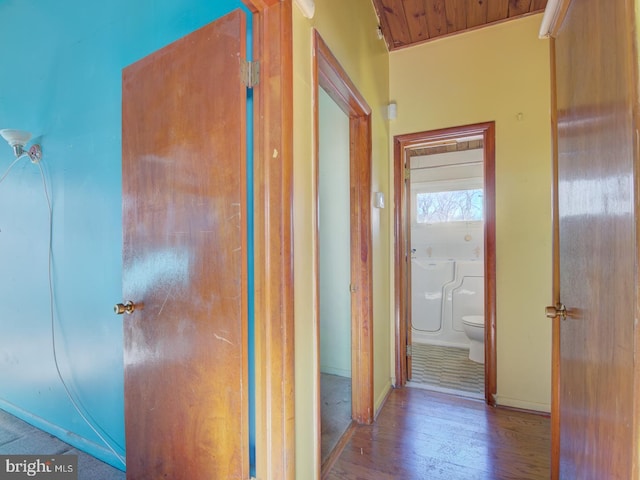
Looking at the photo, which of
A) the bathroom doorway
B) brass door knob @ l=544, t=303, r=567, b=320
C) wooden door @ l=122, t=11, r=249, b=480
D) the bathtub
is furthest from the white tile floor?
wooden door @ l=122, t=11, r=249, b=480

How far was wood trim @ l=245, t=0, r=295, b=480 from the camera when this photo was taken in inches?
41.4

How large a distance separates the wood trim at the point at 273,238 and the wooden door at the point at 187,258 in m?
0.06

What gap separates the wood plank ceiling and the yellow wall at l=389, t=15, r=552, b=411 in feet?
0.25

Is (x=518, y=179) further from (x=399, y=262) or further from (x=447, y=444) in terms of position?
(x=447, y=444)

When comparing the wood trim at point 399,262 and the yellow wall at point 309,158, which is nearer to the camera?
the yellow wall at point 309,158

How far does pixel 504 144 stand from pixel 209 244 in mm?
2274

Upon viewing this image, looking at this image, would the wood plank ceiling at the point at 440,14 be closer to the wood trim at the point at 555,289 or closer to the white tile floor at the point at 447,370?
the wood trim at the point at 555,289

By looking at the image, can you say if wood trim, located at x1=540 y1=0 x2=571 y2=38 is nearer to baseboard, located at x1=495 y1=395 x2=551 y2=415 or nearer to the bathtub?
baseboard, located at x1=495 y1=395 x2=551 y2=415

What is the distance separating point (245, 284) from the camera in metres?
1.05

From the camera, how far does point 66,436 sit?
1780mm

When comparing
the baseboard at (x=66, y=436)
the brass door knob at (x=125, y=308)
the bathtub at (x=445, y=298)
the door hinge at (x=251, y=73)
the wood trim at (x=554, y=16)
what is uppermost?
the wood trim at (x=554, y=16)

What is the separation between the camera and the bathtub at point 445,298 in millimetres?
3600

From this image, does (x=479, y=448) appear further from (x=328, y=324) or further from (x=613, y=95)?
(x=613, y=95)

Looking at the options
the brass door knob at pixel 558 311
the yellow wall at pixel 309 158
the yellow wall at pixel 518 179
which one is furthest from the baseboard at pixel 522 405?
the brass door knob at pixel 558 311
